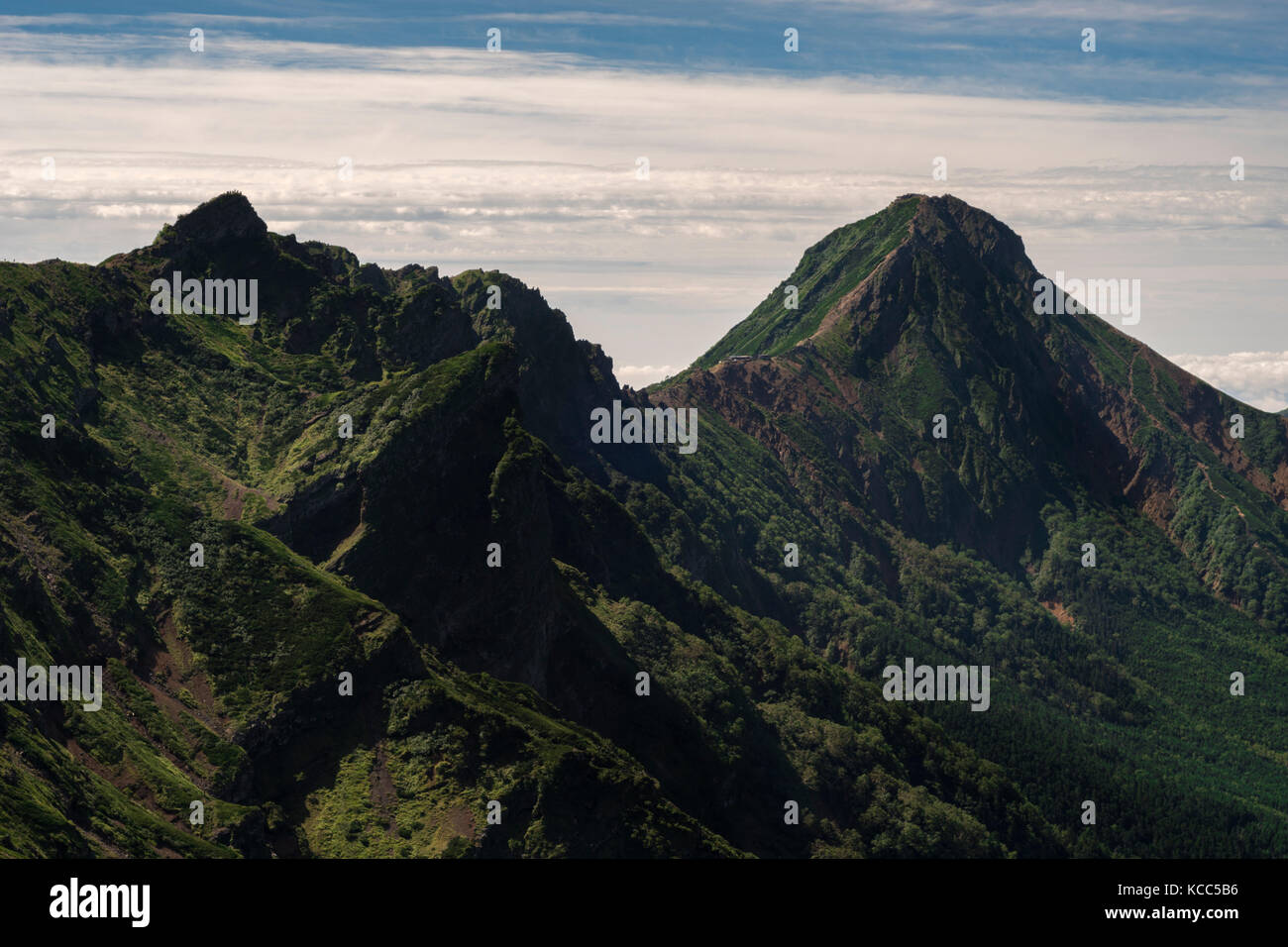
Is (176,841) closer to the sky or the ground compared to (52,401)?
closer to the ground

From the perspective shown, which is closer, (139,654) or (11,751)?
(11,751)

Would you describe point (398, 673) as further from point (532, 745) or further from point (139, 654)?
point (139, 654)

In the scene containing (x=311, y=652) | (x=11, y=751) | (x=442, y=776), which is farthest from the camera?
(x=311, y=652)
